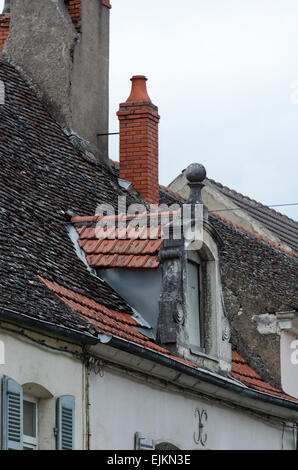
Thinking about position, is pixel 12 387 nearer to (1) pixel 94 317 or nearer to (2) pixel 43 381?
(2) pixel 43 381

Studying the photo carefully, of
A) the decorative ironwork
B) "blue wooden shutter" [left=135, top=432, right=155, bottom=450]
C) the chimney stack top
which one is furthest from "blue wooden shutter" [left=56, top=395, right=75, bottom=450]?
the chimney stack top

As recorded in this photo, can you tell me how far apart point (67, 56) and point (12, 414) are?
9025 millimetres

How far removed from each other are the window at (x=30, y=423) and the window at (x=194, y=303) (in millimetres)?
3962

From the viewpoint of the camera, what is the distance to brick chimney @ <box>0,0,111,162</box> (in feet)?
72.5

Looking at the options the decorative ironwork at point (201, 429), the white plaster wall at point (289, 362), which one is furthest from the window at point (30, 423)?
the white plaster wall at point (289, 362)

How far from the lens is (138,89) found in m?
23.1

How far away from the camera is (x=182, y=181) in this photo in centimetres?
2928

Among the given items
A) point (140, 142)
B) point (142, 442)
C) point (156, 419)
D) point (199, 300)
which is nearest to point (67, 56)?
point (140, 142)

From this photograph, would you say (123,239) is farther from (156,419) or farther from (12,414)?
(12,414)

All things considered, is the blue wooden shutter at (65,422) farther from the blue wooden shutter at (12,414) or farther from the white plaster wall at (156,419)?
the blue wooden shutter at (12,414)

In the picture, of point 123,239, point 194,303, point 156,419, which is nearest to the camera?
point 156,419

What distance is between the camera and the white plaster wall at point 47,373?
1452 centimetres

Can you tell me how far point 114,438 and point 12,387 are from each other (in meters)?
2.32
